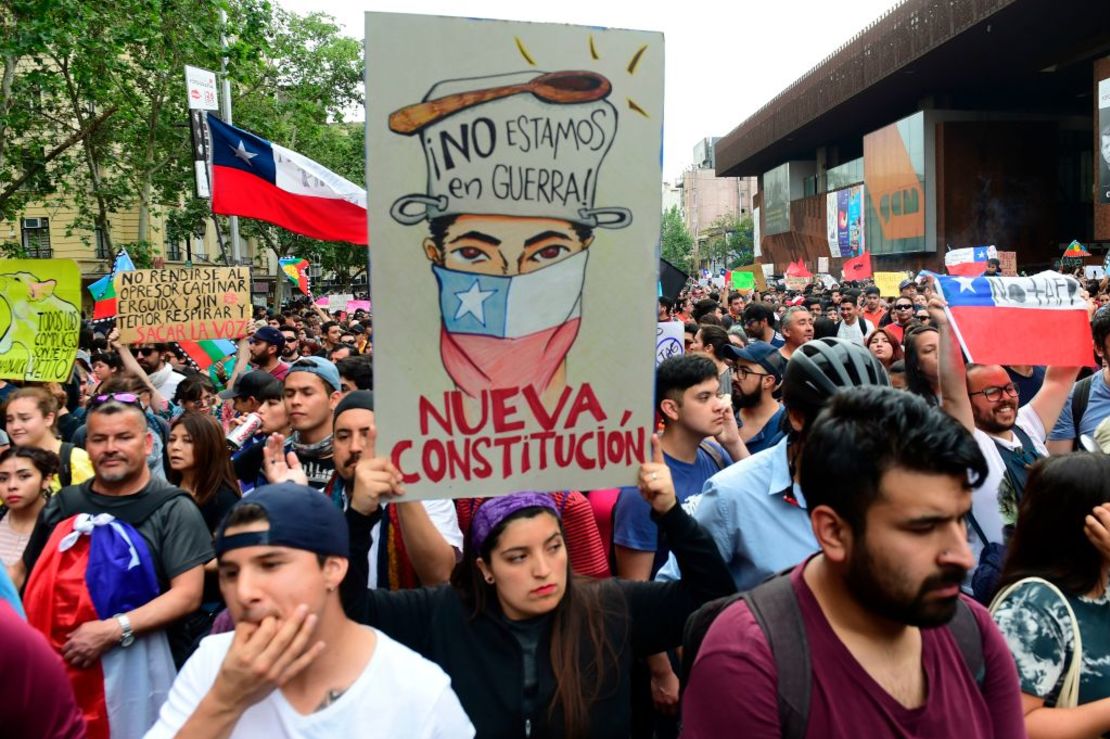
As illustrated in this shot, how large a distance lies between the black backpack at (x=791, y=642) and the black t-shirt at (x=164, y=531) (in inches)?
92.1

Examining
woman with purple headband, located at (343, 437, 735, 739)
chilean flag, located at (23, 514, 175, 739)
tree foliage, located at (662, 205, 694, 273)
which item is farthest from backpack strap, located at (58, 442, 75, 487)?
tree foliage, located at (662, 205, 694, 273)

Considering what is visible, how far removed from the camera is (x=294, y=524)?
225 cm

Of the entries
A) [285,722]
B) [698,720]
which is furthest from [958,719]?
[285,722]

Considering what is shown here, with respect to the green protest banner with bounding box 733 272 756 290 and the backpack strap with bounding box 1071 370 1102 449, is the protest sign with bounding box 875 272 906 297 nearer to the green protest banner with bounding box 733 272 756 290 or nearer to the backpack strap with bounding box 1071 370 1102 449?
the green protest banner with bounding box 733 272 756 290

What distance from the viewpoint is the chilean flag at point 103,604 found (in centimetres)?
355

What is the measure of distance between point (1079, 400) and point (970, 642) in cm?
404

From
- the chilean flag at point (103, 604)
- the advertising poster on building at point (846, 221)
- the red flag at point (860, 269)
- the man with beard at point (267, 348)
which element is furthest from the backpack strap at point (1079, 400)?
the advertising poster on building at point (846, 221)

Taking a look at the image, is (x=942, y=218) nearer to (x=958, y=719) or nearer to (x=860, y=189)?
(x=860, y=189)

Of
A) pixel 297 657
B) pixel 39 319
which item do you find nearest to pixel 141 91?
pixel 39 319

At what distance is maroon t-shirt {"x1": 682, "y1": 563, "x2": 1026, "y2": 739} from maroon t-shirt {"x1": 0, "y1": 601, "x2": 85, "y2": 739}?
1.29 meters

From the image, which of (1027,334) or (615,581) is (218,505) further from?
(1027,334)

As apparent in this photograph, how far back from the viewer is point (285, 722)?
7.07 ft

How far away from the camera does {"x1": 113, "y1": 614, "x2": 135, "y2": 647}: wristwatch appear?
11.6 feet

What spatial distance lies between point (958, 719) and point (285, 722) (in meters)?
1.33
